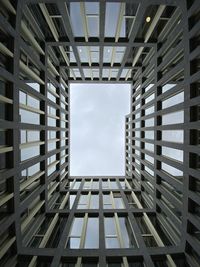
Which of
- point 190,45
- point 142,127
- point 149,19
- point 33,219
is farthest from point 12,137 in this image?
point 142,127

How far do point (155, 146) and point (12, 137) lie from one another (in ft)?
45.3

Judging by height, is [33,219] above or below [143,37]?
below

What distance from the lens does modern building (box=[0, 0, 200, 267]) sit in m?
16.1

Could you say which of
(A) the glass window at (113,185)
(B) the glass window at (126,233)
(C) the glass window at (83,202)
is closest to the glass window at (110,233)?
(B) the glass window at (126,233)

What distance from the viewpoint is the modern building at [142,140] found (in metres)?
16.1

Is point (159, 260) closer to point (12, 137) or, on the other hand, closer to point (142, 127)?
point (12, 137)

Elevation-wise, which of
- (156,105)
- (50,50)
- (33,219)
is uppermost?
(50,50)

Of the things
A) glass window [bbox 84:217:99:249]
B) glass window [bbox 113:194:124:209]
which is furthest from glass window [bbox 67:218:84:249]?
glass window [bbox 113:194:124:209]

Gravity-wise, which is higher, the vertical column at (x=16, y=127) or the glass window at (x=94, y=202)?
the vertical column at (x=16, y=127)

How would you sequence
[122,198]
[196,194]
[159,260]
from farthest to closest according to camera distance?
[122,198] < [159,260] < [196,194]

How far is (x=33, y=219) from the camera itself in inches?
854

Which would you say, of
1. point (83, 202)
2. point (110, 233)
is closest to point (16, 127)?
point (110, 233)

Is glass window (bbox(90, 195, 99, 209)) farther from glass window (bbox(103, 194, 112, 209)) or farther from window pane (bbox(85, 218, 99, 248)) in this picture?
window pane (bbox(85, 218, 99, 248))

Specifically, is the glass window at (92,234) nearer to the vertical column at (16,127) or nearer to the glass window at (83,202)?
the glass window at (83,202)
